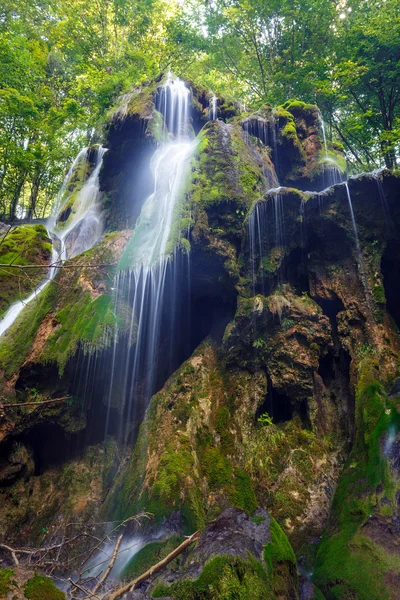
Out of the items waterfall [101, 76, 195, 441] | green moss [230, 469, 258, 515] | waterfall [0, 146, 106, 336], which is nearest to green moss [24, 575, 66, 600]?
green moss [230, 469, 258, 515]

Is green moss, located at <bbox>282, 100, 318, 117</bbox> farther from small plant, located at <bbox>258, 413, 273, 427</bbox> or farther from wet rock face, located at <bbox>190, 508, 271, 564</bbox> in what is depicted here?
wet rock face, located at <bbox>190, 508, 271, 564</bbox>

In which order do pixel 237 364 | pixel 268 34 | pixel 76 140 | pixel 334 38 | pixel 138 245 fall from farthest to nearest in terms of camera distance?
pixel 76 140 < pixel 268 34 < pixel 334 38 < pixel 138 245 < pixel 237 364

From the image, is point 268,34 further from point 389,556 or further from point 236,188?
point 389,556

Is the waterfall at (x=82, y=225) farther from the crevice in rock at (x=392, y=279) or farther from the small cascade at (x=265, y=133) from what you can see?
the crevice in rock at (x=392, y=279)

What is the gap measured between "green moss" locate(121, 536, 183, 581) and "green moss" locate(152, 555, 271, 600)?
1955 millimetres

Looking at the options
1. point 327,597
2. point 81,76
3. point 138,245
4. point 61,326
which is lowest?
point 327,597

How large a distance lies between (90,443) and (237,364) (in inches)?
172

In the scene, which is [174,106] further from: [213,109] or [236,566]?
[236,566]

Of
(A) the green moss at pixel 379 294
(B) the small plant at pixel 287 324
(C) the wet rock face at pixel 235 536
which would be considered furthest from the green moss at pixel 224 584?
(A) the green moss at pixel 379 294

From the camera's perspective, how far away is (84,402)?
8961mm

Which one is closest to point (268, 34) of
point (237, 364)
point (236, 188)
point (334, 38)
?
point (334, 38)

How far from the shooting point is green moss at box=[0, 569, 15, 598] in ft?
8.46

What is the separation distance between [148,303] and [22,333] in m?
3.49

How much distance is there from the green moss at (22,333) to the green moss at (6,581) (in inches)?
250
